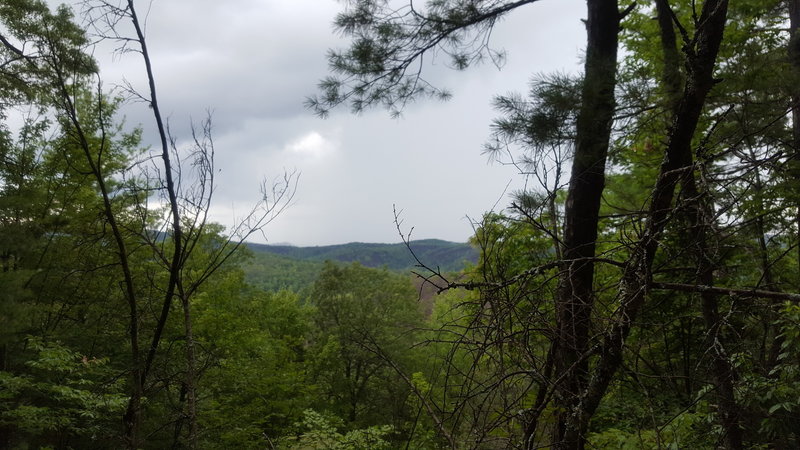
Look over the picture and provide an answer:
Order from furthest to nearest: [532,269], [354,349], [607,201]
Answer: [354,349] < [607,201] < [532,269]

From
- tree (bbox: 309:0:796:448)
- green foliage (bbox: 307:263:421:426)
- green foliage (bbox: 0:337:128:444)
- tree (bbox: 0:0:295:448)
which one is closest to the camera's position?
tree (bbox: 309:0:796:448)

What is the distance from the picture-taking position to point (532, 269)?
1.67 m

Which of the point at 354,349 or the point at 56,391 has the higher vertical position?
the point at 56,391

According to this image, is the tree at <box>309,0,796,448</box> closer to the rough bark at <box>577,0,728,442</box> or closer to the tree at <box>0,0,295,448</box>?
the rough bark at <box>577,0,728,442</box>

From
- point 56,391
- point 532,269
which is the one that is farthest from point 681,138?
point 56,391

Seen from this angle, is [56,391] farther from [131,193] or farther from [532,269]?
[532,269]

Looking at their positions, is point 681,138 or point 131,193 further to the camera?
point 131,193

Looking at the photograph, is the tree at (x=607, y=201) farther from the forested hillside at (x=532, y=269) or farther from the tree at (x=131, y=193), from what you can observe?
the tree at (x=131, y=193)

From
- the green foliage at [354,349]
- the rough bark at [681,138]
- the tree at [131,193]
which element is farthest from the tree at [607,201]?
the green foliage at [354,349]

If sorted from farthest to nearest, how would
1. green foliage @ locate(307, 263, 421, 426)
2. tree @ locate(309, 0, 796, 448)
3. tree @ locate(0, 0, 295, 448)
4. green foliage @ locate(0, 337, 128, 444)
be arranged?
green foliage @ locate(307, 263, 421, 426), green foliage @ locate(0, 337, 128, 444), tree @ locate(0, 0, 295, 448), tree @ locate(309, 0, 796, 448)

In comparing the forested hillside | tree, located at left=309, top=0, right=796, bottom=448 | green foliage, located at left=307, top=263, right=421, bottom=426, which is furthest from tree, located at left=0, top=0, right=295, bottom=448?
green foliage, located at left=307, top=263, right=421, bottom=426

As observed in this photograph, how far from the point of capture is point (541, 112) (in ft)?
12.6

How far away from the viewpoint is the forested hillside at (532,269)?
5.53 ft

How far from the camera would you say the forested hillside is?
1.68 m
